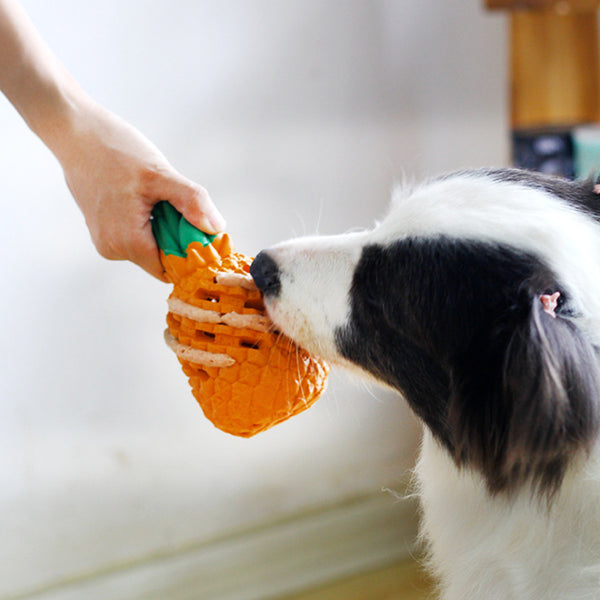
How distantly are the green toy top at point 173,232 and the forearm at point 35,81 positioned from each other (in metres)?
0.18

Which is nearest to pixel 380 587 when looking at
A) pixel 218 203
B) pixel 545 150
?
pixel 218 203

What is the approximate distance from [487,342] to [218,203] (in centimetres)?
97

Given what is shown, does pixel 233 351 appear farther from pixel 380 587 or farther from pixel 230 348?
pixel 380 587

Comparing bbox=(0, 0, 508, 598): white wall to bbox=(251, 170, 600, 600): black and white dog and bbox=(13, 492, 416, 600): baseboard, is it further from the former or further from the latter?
bbox=(251, 170, 600, 600): black and white dog

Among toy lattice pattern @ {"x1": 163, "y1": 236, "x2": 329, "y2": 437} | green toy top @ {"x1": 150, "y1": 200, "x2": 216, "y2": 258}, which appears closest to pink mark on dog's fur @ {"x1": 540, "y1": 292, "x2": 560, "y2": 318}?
toy lattice pattern @ {"x1": 163, "y1": 236, "x2": 329, "y2": 437}

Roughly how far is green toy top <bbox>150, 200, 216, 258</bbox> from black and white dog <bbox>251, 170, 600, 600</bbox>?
0.29 feet

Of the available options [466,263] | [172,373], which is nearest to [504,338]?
[466,263]

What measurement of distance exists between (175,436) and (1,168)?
25.8 inches

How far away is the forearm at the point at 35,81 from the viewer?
1.08 meters

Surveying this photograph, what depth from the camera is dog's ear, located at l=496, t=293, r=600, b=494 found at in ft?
2.50

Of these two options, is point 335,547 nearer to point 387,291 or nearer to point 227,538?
point 227,538

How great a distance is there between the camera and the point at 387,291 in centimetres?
95

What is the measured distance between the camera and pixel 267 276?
1.00 m

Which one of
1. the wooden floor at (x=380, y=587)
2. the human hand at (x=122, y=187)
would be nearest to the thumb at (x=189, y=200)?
the human hand at (x=122, y=187)
